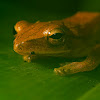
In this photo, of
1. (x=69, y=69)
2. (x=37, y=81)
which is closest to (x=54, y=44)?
(x=69, y=69)

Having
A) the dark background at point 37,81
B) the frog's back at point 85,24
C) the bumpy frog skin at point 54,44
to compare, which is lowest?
the dark background at point 37,81

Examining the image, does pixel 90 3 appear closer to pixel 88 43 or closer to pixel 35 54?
pixel 88 43

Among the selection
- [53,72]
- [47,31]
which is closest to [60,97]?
[53,72]

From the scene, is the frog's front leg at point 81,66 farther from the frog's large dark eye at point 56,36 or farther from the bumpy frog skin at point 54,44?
the frog's large dark eye at point 56,36

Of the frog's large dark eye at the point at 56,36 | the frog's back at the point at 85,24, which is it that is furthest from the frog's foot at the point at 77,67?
the frog's back at the point at 85,24

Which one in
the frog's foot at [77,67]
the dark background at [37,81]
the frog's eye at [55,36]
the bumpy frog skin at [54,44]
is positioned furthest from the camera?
the frog's eye at [55,36]

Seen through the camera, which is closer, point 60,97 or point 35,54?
point 60,97

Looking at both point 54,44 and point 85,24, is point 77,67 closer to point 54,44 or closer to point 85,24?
point 54,44

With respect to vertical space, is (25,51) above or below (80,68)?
above
